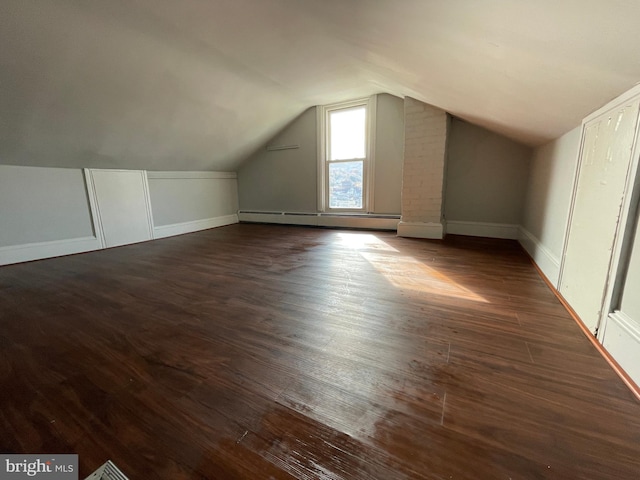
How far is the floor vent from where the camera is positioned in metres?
0.80

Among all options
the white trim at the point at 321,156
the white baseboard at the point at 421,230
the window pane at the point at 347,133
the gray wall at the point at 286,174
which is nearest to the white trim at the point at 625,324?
the white baseboard at the point at 421,230

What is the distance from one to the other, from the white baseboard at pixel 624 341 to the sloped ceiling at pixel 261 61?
1208mm

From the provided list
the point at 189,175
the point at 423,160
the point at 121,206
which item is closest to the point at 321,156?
the point at 423,160

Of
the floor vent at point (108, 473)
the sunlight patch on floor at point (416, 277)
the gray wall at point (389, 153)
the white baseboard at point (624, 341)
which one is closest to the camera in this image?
the floor vent at point (108, 473)

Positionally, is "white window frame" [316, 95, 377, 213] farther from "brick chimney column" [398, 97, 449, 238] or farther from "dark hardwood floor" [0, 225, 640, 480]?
"dark hardwood floor" [0, 225, 640, 480]

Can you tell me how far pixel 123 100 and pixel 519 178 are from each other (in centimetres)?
551

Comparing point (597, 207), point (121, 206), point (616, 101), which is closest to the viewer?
point (616, 101)

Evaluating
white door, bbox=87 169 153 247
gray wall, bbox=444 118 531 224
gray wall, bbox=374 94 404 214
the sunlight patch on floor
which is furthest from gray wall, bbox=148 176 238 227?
gray wall, bbox=444 118 531 224

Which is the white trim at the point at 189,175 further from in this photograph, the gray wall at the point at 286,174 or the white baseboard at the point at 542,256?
the white baseboard at the point at 542,256

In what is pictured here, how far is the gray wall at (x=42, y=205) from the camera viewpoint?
3.21 m

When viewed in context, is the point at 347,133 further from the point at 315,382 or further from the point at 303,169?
the point at 315,382

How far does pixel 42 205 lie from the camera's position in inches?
137

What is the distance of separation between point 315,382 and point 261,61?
11.4 ft

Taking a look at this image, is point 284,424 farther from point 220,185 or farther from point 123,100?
point 220,185
